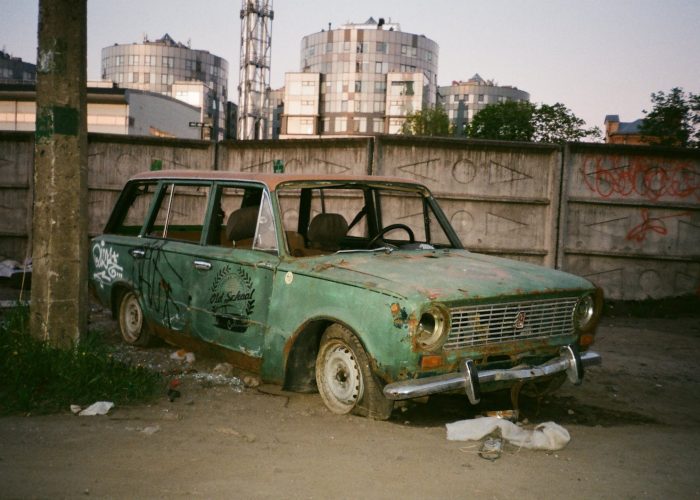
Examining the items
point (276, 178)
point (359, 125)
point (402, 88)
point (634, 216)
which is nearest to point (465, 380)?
point (276, 178)

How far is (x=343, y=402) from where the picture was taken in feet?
14.3

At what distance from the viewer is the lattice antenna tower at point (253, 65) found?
72.2 m

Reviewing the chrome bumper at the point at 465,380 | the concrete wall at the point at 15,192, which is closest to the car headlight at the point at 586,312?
the chrome bumper at the point at 465,380

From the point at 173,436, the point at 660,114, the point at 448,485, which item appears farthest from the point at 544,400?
the point at 660,114

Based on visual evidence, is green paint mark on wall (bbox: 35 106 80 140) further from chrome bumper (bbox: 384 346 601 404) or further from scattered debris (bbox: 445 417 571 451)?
scattered debris (bbox: 445 417 571 451)

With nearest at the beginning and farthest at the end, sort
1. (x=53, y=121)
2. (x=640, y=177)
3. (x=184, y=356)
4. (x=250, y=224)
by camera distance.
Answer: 1. (x=53, y=121)
2. (x=250, y=224)
3. (x=184, y=356)
4. (x=640, y=177)

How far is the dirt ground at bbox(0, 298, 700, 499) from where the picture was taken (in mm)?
3203

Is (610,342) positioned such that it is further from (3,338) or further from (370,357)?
(3,338)

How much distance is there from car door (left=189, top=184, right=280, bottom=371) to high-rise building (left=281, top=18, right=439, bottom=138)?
8272cm

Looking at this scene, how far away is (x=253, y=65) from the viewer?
73000 millimetres

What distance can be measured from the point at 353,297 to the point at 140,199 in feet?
24.7

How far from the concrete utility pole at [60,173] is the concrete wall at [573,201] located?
17.7ft

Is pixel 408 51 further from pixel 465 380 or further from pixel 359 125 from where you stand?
pixel 465 380

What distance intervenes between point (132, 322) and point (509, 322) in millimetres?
3772
